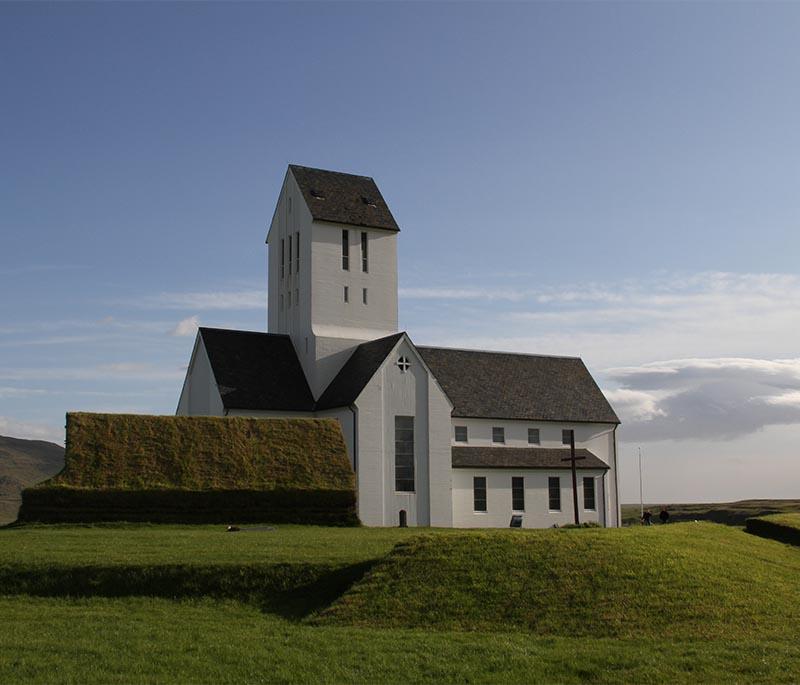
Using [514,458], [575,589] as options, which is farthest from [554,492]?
[575,589]

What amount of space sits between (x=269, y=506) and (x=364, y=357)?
40.2 feet

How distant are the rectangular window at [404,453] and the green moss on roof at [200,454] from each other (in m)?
4.62

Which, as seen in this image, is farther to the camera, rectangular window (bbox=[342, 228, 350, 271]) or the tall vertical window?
the tall vertical window

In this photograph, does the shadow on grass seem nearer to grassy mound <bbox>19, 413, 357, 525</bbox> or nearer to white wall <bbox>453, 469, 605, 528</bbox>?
grassy mound <bbox>19, 413, 357, 525</bbox>

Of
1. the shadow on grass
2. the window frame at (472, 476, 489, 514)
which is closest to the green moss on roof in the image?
the window frame at (472, 476, 489, 514)

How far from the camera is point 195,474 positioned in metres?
35.1

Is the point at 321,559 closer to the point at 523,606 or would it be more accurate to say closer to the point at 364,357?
the point at 523,606

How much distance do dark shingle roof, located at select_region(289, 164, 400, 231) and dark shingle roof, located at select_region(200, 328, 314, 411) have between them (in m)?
7.38

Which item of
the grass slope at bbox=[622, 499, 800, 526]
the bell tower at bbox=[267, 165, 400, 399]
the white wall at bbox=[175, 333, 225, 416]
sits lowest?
the grass slope at bbox=[622, 499, 800, 526]

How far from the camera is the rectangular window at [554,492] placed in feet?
160

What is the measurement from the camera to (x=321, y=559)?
21.2m

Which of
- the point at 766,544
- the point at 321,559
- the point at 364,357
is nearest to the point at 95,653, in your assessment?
the point at 321,559

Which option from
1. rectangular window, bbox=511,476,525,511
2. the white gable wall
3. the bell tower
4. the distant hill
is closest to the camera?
the white gable wall

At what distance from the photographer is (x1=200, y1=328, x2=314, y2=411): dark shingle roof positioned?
1764 inches
